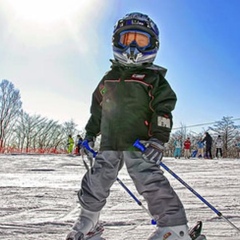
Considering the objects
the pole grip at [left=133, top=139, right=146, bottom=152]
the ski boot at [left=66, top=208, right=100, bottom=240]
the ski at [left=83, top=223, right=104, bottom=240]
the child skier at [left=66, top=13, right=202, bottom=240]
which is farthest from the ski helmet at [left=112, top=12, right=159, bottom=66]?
the ski at [left=83, top=223, right=104, bottom=240]

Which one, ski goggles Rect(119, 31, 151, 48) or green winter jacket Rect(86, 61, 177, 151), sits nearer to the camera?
green winter jacket Rect(86, 61, 177, 151)

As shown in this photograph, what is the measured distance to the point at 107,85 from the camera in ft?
7.66

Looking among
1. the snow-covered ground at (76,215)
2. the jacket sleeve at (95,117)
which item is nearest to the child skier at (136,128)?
the jacket sleeve at (95,117)

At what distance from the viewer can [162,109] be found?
2.13 metres

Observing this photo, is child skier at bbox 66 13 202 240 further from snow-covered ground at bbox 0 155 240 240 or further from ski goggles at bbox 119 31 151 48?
snow-covered ground at bbox 0 155 240 240

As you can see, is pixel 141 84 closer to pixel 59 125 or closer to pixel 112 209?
pixel 112 209

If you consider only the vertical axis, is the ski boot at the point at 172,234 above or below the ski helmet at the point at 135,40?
below

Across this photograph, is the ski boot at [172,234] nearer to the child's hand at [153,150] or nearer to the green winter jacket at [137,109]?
the child's hand at [153,150]

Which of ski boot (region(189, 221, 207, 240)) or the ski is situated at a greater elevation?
ski boot (region(189, 221, 207, 240))

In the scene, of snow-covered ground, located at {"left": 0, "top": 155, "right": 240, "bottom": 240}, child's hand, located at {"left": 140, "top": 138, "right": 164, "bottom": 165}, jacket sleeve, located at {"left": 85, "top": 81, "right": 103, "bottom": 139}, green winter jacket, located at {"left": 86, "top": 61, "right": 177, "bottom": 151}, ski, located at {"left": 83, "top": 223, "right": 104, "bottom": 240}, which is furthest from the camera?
jacket sleeve, located at {"left": 85, "top": 81, "right": 103, "bottom": 139}

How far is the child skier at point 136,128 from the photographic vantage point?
6.81 ft

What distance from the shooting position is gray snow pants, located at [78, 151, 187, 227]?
6.81ft

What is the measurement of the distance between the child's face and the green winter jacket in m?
0.18

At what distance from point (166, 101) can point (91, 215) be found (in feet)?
2.97
